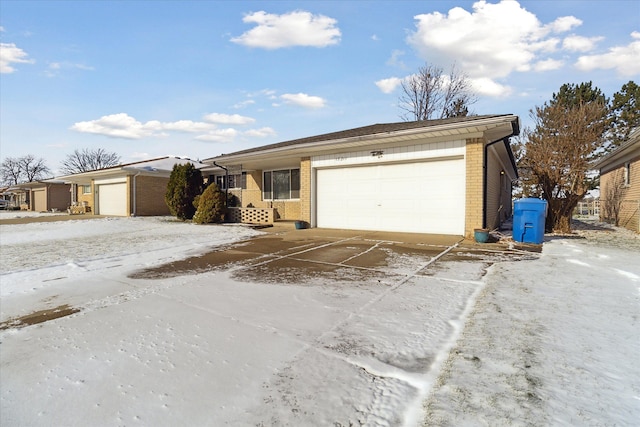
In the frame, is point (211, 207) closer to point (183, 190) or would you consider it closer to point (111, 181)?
point (183, 190)

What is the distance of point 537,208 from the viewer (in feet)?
26.0

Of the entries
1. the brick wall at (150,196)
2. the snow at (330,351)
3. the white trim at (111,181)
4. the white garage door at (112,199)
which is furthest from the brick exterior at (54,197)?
the snow at (330,351)

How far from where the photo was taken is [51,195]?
3319cm

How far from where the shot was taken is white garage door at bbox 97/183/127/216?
2156cm

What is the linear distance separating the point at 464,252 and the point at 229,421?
628cm

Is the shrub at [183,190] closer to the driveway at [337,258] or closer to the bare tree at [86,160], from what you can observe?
the driveway at [337,258]

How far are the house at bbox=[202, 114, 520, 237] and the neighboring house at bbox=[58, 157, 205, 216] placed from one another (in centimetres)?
1021

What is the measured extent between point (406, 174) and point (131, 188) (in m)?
18.1

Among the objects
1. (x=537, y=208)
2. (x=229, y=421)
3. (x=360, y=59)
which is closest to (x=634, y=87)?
(x=360, y=59)

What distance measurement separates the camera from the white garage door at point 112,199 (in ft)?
70.7

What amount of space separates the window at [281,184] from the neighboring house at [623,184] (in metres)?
12.9

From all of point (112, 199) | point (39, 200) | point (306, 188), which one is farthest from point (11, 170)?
→ point (306, 188)

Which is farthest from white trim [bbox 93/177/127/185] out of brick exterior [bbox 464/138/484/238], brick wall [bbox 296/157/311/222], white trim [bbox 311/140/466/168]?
brick exterior [bbox 464/138/484/238]

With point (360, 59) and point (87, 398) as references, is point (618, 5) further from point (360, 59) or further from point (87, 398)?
point (87, 398)
